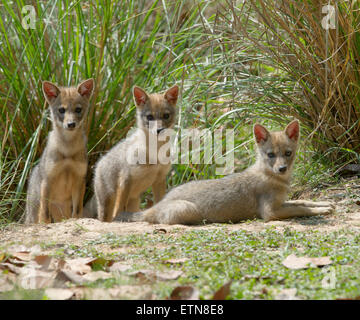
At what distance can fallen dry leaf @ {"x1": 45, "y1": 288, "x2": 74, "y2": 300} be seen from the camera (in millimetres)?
2689

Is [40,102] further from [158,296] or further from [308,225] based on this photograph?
[158,296]

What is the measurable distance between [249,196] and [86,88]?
7.14ft

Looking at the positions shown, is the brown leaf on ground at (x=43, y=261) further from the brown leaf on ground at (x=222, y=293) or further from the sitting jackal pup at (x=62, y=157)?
the sitting jackal pup at (x=62, y=157)

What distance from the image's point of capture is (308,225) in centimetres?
437

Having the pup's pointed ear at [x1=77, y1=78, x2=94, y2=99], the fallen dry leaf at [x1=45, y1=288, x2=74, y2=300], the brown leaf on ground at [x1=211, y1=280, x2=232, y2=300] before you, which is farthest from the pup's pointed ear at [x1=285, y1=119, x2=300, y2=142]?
the fallen dry leaf at [x1=45, y1=288, x2=74, y2=300]

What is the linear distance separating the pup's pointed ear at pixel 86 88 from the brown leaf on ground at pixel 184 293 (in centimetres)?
355

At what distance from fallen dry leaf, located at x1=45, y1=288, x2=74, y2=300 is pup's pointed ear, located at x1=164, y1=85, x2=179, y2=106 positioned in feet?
10.8

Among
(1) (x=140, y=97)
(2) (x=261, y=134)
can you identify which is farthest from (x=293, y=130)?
(1) (x=140, y=97)

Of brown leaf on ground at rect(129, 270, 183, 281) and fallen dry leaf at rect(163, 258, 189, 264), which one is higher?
fallen dry leaf at rect(163, 258, 189, 264)

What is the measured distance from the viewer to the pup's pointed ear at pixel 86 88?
5.74 metres

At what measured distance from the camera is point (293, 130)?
497 cm

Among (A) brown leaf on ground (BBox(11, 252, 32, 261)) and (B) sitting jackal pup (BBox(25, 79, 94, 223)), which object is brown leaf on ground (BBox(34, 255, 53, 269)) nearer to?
(A) brown leaf on ground (BBox(11, 252, 32, 261))
